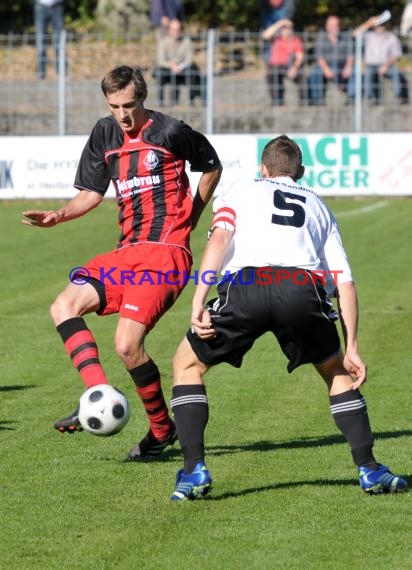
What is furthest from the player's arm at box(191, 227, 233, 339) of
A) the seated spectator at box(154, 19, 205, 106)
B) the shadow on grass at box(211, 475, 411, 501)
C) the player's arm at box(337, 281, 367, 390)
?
the seated spectator at box(154, 19, 205, 106)

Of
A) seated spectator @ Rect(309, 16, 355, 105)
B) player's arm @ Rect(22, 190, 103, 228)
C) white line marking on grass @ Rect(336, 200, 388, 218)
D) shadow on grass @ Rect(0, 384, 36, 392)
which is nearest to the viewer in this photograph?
player's arm @ Rect(22, 190, 103, 228)

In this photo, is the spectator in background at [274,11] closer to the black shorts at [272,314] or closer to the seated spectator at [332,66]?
the seated spectator at [332,66]

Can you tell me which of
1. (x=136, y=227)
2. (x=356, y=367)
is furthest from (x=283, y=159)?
(x=136, y=227)

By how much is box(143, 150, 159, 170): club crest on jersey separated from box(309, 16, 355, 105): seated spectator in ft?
46.1

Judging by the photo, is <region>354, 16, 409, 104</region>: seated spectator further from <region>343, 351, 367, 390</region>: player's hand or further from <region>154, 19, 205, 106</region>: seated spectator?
<region>343, 351, 367, 390</region>: player's hand

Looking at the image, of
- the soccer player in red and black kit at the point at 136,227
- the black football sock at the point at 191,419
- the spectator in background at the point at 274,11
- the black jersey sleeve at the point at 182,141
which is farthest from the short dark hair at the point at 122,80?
the spectator in background at the point at 274,11

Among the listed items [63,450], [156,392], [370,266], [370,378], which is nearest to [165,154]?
[156,392]

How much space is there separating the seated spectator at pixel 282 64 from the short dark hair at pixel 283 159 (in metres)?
15.2

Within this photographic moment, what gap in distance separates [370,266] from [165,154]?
805 cm

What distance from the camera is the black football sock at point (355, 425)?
562cm

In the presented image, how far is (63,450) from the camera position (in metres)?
6.80

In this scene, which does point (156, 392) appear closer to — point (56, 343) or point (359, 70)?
point (56, 343)

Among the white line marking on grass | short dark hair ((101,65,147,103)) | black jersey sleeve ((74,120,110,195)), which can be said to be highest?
short dark hair ((101,65,147,103))

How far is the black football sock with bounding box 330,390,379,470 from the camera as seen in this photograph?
18.5 ft
